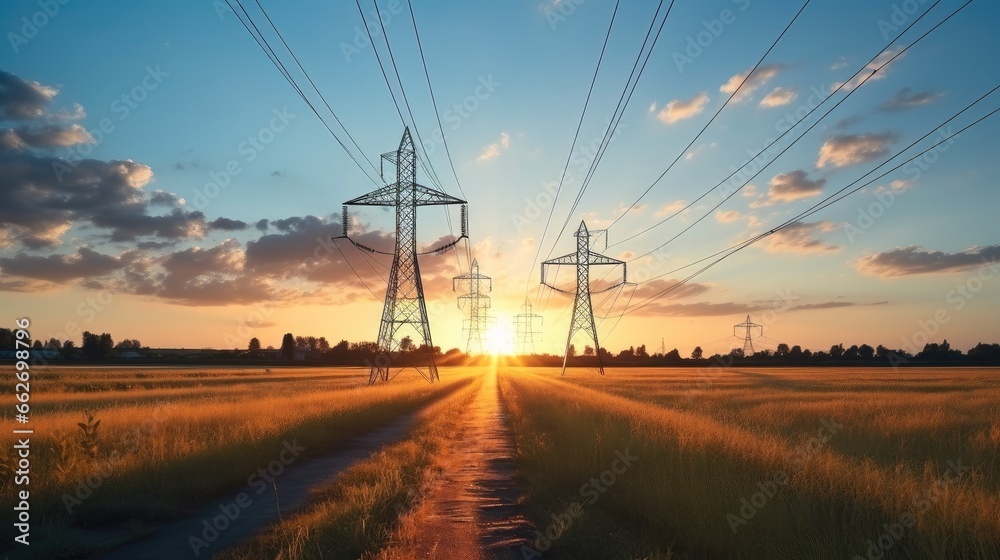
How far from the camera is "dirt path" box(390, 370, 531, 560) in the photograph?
8.62 metres

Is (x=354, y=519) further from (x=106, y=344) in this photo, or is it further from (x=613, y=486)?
(x=106, y=344)

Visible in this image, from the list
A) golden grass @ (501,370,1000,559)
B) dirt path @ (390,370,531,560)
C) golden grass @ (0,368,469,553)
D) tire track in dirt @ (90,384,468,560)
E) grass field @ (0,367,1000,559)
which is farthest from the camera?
golden grass @ (0,368,469,553)

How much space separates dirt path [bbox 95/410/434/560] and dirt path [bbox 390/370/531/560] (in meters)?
2.61

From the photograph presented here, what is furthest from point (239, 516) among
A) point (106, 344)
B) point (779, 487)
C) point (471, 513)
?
point (106, 344)

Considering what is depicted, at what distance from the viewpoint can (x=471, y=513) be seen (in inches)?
429

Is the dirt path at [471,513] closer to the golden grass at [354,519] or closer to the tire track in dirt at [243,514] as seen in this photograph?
the golden grass at [354,519]

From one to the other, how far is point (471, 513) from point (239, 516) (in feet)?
13.4

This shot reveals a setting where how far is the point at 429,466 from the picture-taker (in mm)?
15594

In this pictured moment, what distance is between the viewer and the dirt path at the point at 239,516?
8.75m

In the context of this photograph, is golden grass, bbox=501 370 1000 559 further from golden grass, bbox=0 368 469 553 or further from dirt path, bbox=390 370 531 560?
golden grass, bbox=0 368 469 553

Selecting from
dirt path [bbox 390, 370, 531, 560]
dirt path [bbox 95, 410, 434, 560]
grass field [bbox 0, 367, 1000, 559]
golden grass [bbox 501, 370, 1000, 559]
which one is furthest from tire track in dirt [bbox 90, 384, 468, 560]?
golden grass [bbox 501, 370, 1000, 559]

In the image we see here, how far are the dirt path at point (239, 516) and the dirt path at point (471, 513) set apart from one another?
2607 mm

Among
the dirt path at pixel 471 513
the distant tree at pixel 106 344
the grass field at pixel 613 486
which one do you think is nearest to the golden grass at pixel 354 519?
the grass field at pixel 613 486

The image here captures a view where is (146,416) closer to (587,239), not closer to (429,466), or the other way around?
(429,466)
